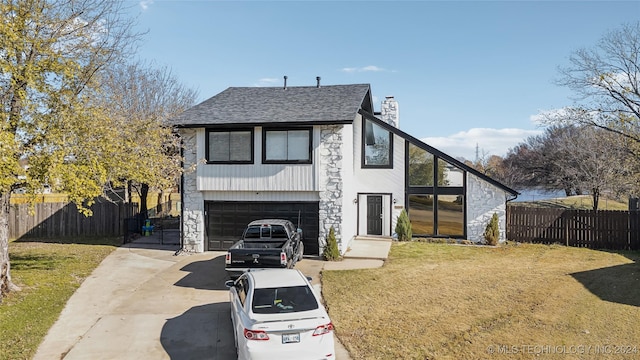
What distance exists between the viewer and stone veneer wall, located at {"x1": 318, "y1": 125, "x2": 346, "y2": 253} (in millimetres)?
15359

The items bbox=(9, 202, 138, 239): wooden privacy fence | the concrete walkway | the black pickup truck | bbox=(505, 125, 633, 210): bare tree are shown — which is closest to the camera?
the concrete walkway

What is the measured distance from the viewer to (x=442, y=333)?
813 cm

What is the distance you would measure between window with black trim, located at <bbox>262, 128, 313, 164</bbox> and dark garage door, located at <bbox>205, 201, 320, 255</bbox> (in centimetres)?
176

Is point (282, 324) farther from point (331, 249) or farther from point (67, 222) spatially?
point (67, 222)

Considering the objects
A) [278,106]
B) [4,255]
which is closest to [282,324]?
[4,255]

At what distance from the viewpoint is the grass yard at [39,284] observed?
8.01 metres

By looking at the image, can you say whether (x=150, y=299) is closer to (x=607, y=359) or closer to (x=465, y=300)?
(x=465, y=300)

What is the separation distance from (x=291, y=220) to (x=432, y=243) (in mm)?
6880

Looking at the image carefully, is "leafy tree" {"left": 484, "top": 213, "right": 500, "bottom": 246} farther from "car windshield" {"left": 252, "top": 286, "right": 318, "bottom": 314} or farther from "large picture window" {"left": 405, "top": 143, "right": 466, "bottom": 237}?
"car windshield" {"left": 252, "top": 286, "right": 318, "bottom": 314}

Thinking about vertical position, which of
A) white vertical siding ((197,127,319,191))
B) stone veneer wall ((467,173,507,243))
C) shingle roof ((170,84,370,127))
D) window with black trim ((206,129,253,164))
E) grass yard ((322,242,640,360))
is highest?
shingle roof ((170,84,370,127))

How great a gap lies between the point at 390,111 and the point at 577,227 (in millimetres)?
10293

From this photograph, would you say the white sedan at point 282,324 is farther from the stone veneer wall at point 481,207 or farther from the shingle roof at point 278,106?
the stone veneer wall at point 481,207

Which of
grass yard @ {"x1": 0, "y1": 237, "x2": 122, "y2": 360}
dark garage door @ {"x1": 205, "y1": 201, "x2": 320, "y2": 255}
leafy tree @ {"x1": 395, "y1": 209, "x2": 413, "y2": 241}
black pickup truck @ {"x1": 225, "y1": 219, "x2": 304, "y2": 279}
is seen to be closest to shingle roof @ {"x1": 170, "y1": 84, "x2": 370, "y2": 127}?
dark garage door @ {"x1": 205, "y1": 201, "x2": 320, "y2": 255}

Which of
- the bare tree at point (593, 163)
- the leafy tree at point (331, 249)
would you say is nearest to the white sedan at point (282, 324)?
the leafy tree at point (331, 249)
